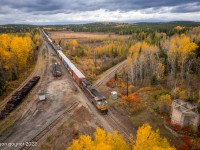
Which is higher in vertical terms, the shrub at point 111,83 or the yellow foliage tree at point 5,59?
the yellow foliage tree at point 5,59

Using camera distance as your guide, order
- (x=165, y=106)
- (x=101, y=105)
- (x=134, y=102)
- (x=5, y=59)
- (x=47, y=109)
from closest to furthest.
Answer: (x=101, y=105) < (x=165, y=106) < (x=47, y=109) < (x=134, y=102) < (x=5, y=59)

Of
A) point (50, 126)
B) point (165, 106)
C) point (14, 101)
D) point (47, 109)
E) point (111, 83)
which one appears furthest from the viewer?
point (111, 83)

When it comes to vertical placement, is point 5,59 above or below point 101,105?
above

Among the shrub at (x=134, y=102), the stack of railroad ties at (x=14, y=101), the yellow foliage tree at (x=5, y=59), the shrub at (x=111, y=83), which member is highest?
the yellow foliage tree at (x=5, y=59)

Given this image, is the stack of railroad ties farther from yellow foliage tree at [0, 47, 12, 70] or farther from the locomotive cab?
the locomotive cab

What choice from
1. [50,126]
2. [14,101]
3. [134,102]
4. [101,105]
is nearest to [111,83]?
A: [134,102]

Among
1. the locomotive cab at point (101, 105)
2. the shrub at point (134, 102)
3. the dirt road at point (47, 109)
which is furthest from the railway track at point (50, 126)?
the shrub at point (134, 102)

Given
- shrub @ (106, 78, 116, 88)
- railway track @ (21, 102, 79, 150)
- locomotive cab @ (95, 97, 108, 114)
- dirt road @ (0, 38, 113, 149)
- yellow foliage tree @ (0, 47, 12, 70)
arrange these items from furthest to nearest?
yellow foliage tree @ (0, 47, 12, 70) → shrub @ (106, 78, 116, 88) → locomotive cab @ (95, 97, 108, 114) → dirt road @ (0, 38, 113, 149) → railway track @ (21, 102, 79, 150)

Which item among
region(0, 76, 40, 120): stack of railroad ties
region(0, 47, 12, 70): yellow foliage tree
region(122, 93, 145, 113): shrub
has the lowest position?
region(122, 93, 145, 113): shrub

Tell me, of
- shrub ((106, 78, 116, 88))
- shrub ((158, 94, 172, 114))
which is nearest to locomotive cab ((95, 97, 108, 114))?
shrub ((158, 94, 172, 114))

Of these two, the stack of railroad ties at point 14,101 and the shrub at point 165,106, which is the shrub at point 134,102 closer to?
the shrub at point 165,106

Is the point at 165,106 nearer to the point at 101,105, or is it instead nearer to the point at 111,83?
→ the point at 101,105
